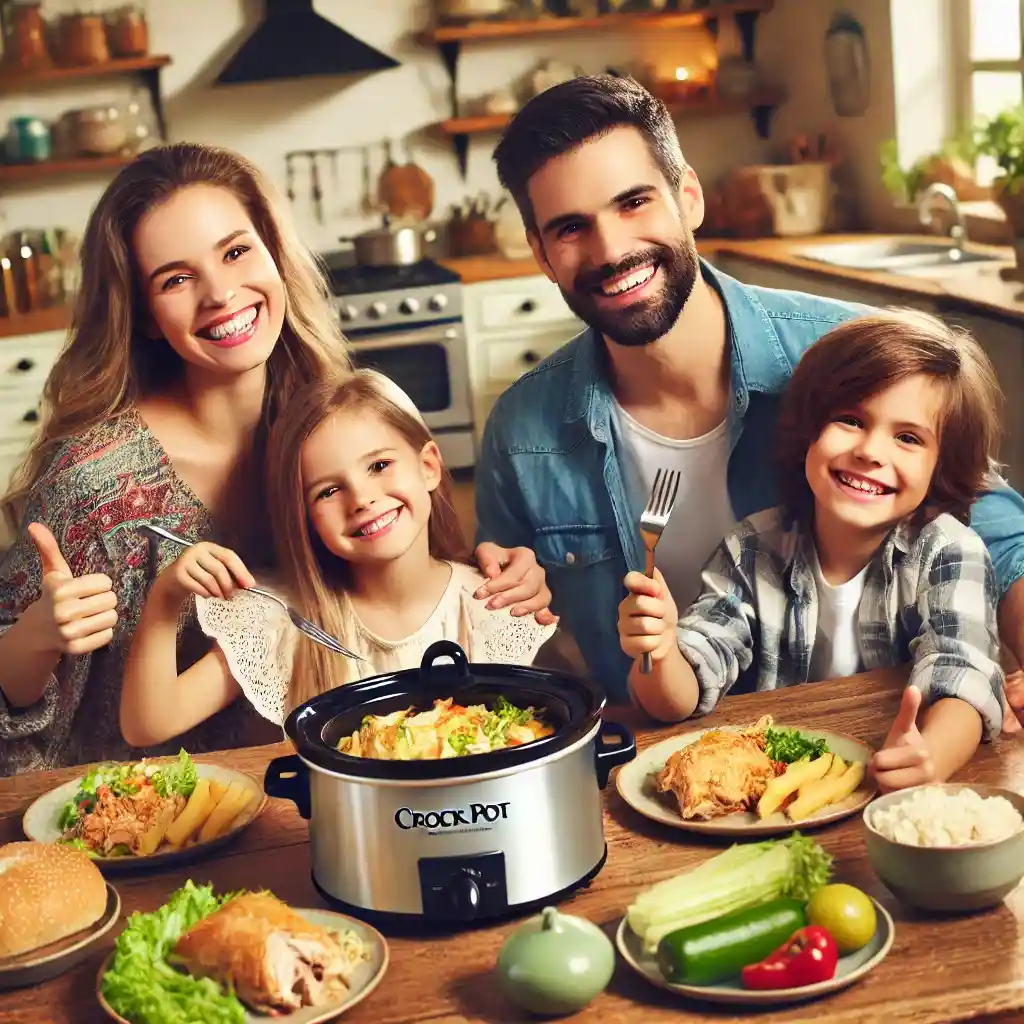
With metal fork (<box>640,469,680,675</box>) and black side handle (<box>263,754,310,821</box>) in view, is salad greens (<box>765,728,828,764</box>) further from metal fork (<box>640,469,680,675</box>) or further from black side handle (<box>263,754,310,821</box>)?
black side handle (<box>263,754,310,821</box>)

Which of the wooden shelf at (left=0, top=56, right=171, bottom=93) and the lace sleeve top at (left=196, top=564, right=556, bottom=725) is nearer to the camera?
the lace sleeve top at (left=196, top=564, right=556, bottom=725)

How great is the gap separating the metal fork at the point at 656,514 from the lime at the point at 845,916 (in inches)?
17.7

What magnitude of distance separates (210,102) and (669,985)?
14.2 feet

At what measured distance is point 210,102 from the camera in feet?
15.8

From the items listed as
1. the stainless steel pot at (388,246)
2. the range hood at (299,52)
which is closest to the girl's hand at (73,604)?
the stainless steel pot at (388,246)

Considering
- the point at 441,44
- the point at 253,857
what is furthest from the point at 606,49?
the point at 253,857

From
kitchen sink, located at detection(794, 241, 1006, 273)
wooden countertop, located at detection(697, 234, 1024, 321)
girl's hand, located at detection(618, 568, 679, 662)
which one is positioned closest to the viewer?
girl's hand, located at detection(618, 568, 679, 662)

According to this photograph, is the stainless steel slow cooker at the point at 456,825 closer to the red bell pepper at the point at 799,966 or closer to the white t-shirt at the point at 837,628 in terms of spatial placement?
the red bell pepper at the point at 799,966

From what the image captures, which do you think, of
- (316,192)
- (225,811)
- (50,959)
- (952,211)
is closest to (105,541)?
(225,811)

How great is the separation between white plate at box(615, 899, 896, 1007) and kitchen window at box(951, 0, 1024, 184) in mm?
3481

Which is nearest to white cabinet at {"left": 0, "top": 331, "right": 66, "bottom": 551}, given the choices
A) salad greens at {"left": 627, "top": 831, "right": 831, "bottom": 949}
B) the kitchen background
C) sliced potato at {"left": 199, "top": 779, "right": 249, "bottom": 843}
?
the kitchen background

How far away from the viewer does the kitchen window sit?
4.07 m

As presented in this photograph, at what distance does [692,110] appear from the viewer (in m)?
4.83

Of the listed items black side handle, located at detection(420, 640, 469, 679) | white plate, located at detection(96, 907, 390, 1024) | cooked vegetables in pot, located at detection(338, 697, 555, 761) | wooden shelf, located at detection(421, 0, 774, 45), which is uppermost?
wooden shelf, located at detection(421, 0, 774, 45)
